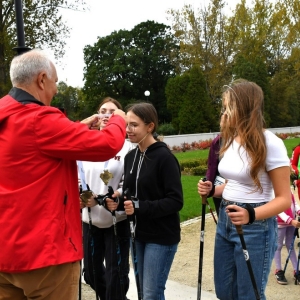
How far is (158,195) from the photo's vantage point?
3.15m

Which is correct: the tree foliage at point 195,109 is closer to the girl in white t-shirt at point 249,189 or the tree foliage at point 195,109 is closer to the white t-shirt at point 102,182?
the white t-shirt at point 102,182

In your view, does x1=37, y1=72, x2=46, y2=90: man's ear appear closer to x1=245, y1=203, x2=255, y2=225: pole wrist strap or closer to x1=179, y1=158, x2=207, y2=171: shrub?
x1=245, y1=203, x2=255, y2=225: pole wrist strap

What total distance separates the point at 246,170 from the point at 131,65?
48751 mm

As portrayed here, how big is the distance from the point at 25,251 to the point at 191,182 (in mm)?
10387

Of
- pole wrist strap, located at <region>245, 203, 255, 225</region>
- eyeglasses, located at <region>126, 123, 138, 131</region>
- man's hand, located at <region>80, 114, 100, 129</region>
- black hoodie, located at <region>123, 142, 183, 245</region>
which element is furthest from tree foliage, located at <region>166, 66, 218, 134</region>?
pole wrist strap, located at <region>245, 203, 255, 225</region>

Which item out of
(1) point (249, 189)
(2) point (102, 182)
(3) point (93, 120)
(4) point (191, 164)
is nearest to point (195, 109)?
(4) point (191, 164)

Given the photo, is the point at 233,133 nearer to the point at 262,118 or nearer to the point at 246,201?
the point at 262,118

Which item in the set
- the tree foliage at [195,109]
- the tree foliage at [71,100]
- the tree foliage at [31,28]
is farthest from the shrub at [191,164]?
the tree foliage at [71,100]

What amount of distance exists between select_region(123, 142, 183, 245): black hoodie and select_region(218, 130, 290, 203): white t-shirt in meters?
0.51

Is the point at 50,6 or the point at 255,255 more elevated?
the point at 50,6

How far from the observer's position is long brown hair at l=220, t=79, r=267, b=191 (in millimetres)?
2471

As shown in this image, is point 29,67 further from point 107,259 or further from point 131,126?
point 107,259

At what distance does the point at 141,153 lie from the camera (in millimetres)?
3348

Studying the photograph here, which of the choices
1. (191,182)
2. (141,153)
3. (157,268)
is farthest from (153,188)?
(191,182)
